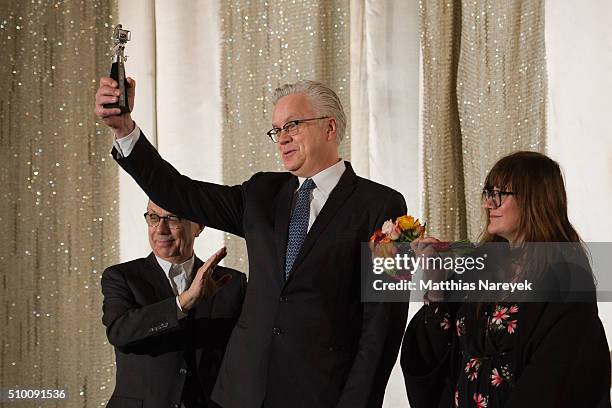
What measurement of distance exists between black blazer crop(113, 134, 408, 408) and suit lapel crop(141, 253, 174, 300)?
28cm

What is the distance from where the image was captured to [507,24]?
2166mm

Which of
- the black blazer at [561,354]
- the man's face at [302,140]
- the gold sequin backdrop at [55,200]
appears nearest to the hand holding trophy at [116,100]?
the man's face at [302,140]

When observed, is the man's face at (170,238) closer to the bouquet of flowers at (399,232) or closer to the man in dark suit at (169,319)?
the man in dark suit at (169,319)

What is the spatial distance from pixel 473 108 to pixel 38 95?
3.82 feet

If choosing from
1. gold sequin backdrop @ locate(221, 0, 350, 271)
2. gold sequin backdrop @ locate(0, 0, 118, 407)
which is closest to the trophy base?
gold sequin backdrop @ locate(221, 0, 350, 271)

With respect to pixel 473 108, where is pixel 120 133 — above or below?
below

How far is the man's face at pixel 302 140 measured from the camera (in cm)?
165

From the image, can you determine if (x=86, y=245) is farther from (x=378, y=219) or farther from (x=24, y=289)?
(x=378, y=219)

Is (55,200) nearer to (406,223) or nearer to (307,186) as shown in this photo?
(307,186)

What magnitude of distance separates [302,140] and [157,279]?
17.8 inches

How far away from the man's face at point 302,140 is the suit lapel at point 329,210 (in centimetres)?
5

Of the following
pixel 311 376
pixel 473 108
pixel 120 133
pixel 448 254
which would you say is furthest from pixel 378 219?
pixel 473 108

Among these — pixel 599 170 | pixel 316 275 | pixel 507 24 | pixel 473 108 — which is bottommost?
pixel 316 275

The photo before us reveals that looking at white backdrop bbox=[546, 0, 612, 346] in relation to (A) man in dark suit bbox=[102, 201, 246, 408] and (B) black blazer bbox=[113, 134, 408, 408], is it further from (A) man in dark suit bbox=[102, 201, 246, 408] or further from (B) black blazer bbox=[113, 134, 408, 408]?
(A) man in dark suit bbox=[102, 201, 246, 408]
